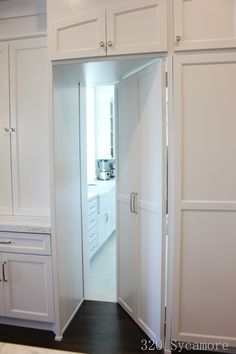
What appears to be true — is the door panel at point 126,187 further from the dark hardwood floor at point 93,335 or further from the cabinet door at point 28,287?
the cabinet door at point 28,287

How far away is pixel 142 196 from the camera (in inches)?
87.7

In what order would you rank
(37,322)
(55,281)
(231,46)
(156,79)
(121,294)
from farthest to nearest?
1. (121,294)
2. (37,322)
3. (55,281)
4. (156,79)
5. (231,46)

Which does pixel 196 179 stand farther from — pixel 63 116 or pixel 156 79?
pixel 63 116

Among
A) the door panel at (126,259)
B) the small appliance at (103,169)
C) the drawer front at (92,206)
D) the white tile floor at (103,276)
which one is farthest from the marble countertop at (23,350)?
the small appliance at (103,169)

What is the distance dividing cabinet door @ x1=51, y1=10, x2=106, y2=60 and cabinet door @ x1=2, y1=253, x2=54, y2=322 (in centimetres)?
156

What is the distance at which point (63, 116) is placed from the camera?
2314 mm

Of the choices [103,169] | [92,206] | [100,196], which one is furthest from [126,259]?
[103,169]

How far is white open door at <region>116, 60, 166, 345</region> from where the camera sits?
199 centimetres

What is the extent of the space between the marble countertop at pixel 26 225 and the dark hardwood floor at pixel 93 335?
34.1 inches

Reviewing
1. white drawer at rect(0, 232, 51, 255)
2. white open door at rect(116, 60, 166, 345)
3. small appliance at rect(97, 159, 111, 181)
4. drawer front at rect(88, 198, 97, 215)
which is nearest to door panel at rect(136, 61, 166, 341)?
white open door at rect(116, 60, 166, 345)

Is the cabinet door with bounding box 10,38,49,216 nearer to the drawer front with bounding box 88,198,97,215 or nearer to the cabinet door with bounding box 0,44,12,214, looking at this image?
the cabinet door with bounding box 0,44,12,214

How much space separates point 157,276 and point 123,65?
1.57 m

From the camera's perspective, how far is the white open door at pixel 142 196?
199 cm

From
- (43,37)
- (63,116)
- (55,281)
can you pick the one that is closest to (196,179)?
(63,116)
